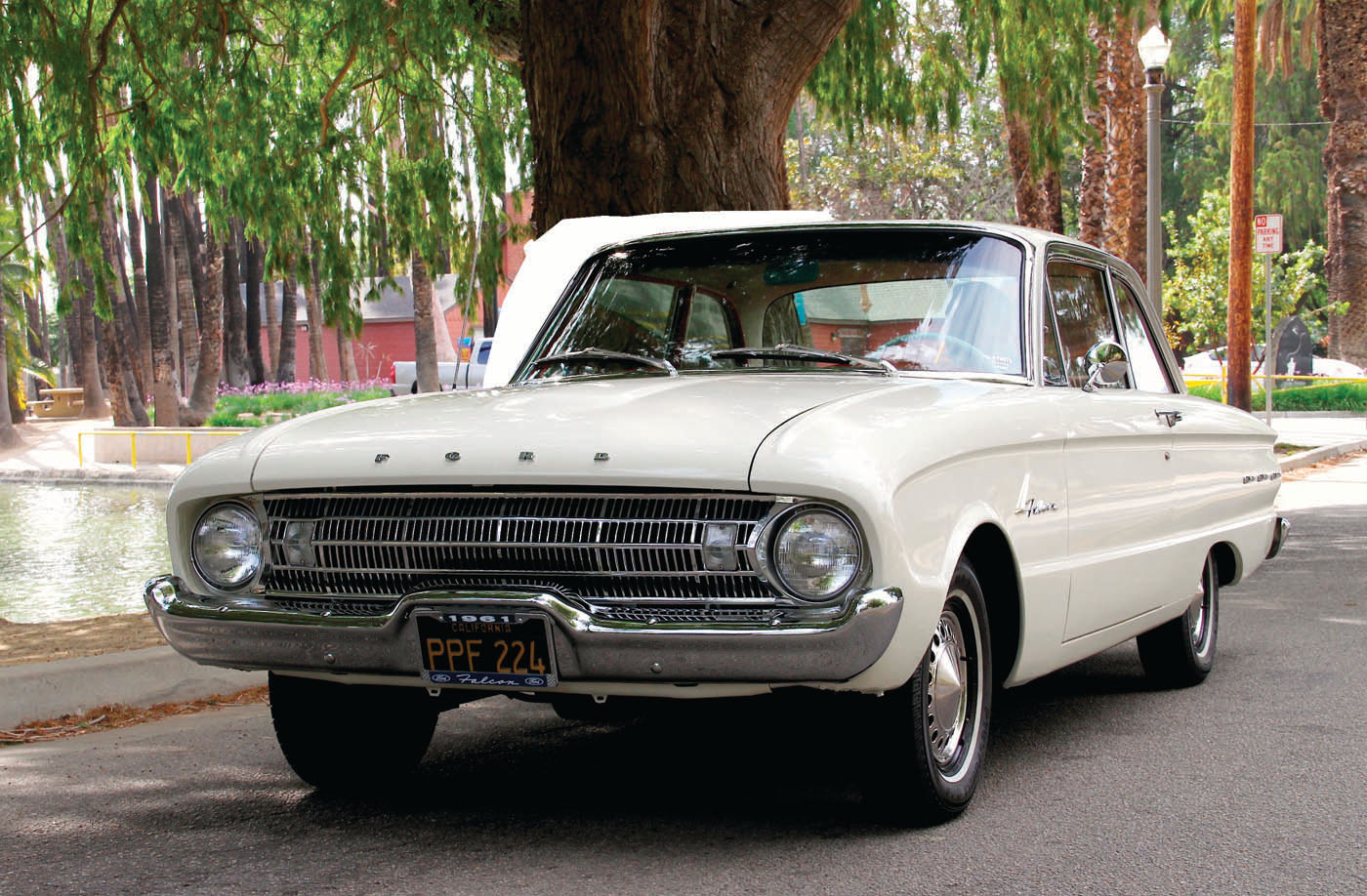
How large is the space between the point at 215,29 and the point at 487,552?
903 centimetres

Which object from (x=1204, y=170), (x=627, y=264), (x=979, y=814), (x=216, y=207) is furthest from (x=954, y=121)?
(x=1204, y=170)

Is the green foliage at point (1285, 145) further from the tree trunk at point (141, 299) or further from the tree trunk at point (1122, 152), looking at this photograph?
the tree trunk at point (141, 299)

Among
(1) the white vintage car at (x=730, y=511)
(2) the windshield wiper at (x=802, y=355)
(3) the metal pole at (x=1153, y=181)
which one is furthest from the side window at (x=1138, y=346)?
(3) the metal pole at (x=1153, y=181)

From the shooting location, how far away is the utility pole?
826 inches

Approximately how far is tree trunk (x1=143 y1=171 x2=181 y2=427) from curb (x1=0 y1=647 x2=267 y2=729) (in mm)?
30121

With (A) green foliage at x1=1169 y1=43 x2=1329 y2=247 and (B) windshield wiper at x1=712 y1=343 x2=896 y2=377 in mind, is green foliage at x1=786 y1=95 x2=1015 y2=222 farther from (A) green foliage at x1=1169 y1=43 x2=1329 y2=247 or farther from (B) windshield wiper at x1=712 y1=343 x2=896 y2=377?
(B) windshield wiper at x1=712 y1=343 x2=896 y2=377

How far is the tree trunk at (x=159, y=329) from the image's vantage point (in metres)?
35.7

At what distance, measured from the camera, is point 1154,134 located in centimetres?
1797

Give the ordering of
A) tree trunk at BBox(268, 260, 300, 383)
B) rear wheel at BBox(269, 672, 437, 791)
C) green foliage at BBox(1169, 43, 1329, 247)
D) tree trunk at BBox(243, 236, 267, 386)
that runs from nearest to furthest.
Result: rear wheel at BBox(269, 672, 437, 791) → tree trunk at BBox(268, 260, 300, 383) → tree trunk at BBox(243, 236, 267, 386) → green foliage at BBox(1169, 43, 1329, 247)

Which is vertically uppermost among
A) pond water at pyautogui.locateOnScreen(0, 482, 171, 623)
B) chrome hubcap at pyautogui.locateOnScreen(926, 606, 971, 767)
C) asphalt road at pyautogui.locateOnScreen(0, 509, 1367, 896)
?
chrome hubcap at pyautogui.locateOnScreen(926, 606, 971, 767)

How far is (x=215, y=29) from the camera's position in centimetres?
1168

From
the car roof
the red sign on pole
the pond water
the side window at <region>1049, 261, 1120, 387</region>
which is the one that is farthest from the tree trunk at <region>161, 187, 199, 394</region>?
the side window at <region>1049, 261, 1120, 387</region>

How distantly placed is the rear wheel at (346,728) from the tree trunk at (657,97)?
4.67 m

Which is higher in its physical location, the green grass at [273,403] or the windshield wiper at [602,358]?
the windshield wiper at [602,358]
